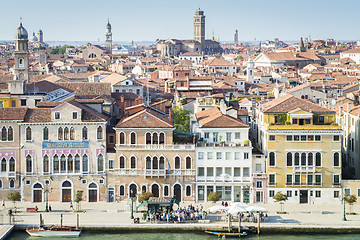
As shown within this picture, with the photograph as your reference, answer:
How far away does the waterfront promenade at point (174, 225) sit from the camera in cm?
3750

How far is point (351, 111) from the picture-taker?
1871 inches

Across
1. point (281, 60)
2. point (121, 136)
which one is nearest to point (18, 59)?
point (121, 136)

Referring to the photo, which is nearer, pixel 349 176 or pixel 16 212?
pixel 16 212

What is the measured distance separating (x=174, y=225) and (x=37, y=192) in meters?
9.23

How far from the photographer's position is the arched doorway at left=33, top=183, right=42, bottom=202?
42062 millimetres

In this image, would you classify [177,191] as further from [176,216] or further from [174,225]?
[174,225]

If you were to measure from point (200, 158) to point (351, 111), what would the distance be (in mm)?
11843

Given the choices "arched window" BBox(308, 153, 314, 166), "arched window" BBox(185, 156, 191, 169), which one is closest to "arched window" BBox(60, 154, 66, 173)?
"arched window" BBox(185, 156, 191, 169)

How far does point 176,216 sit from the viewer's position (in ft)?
126

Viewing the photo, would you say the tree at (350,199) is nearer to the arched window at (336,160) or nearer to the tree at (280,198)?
the arched window at (336,160)

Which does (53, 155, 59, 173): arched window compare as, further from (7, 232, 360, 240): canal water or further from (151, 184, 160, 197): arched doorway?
(151, 184, 160, 197): arched doorway

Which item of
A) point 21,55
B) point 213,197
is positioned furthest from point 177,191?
point 21,55

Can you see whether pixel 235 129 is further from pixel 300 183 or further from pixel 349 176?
pixel 349 176

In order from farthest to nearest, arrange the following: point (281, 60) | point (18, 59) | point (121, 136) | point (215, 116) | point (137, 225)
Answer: point (281, 60)
point (18, 59)
point (215, 116)
point (121, 136)
point (137, 225)
